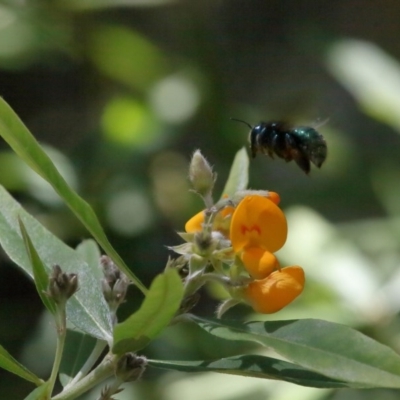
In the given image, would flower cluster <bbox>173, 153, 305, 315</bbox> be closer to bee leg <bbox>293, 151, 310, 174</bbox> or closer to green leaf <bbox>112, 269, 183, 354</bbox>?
green leaf <bbox>112, 269, 183, 354</bbox>

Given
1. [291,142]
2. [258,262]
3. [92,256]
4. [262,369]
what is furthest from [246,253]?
[291,142]

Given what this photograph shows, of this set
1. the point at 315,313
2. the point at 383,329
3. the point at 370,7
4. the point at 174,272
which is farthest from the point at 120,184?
the point at 370,7

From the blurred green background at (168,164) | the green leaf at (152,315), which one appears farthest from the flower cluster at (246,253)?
the blurred green background at (168,164)

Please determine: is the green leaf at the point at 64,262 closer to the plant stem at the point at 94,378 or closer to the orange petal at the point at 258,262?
the plant stem at the point at 94,378

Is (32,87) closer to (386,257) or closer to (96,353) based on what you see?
(386,257)

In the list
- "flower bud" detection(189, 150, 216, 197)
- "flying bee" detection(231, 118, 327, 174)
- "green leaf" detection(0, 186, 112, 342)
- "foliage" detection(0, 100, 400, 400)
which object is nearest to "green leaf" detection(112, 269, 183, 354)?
"foliage" detection(0, 100, 400, 400)

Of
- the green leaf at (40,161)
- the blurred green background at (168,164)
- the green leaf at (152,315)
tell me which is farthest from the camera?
the blurred green background at (168,164)
